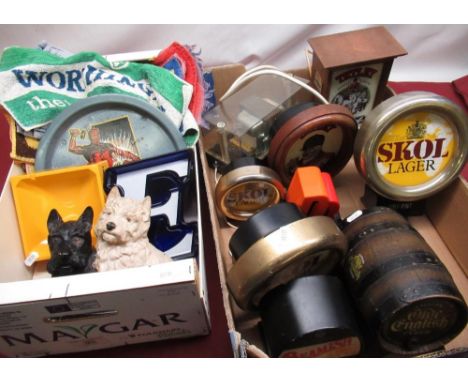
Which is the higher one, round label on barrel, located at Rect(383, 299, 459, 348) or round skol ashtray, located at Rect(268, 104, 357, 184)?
round skol ashtray, located at Rect(268, 104, 357, 184)

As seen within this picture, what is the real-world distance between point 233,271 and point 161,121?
16.9 inches

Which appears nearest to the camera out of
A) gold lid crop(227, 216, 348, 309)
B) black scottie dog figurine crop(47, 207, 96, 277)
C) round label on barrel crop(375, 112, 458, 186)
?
gold lid crop(227, 216, 348, 309)

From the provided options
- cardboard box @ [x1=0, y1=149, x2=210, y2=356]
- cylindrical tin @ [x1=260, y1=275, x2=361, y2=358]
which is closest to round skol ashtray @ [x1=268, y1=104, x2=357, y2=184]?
cardboard box @ [x1=0, y1=149, x2=210, y2=356]

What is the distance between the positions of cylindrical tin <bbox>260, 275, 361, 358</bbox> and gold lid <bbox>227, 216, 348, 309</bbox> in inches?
1.1

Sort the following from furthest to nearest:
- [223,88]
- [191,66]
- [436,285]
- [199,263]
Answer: [223,88]
[191,66]
[199,263]
[436,285]

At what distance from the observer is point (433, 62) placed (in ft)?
4.52

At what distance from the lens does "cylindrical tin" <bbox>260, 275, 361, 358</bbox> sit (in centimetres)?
62

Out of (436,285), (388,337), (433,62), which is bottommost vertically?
(388,337)

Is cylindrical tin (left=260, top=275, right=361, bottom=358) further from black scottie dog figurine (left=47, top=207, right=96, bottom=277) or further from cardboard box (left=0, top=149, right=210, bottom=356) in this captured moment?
black scottie dog figurine (left=47, top=207, right=96, bottom=277)

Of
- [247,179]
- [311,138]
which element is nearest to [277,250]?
[247,179]

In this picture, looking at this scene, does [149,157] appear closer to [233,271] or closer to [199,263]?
[199,263]

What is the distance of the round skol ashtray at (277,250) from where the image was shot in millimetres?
614

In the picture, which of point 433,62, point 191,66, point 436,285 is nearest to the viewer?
point 436,285

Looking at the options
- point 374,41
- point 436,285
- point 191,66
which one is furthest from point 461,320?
point 191,66
